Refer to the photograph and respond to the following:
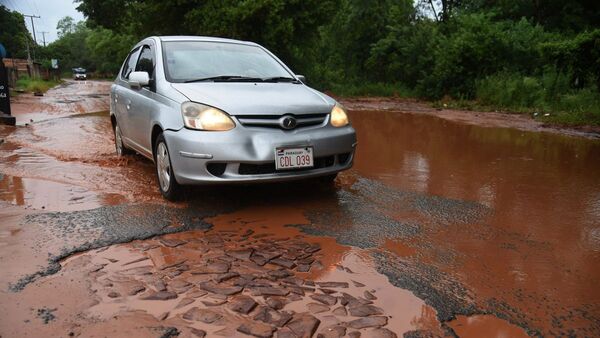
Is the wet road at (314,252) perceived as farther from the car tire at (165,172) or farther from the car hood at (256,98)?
the car hood at (256,98)

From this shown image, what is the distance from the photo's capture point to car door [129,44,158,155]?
5000 millimetres

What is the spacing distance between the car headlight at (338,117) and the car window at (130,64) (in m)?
2.86

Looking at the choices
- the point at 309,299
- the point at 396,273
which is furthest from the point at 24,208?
the point at 396,273

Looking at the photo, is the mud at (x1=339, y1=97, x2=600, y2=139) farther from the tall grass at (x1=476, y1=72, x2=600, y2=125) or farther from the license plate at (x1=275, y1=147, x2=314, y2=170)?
the license plate at (x1=275, y1=147, x2=314, y2=170)

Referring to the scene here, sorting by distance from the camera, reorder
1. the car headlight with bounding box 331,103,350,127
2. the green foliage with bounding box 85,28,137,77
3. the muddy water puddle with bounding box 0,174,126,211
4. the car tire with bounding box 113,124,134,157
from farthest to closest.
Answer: the green foliage with bounding box 85,28,137,77 → the car tire with bounding box 113,124,134,157 → the car headlight with bounding box 331,103,350,127 → the muddy water puddle with bounding box 0,174,126,211

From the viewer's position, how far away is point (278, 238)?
378cm

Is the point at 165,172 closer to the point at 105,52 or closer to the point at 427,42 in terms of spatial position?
the point at 427,42

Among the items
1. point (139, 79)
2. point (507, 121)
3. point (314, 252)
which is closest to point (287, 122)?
point (314, 252)

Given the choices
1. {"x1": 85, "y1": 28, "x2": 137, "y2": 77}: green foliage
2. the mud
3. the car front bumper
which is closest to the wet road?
the car front bumper

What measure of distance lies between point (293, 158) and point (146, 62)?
8.10ft

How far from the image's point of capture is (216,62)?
5230mm

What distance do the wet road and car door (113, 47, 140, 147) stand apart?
509 mm

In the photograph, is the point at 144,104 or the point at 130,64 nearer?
the point at 144,104

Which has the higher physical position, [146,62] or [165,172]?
[146,62]
